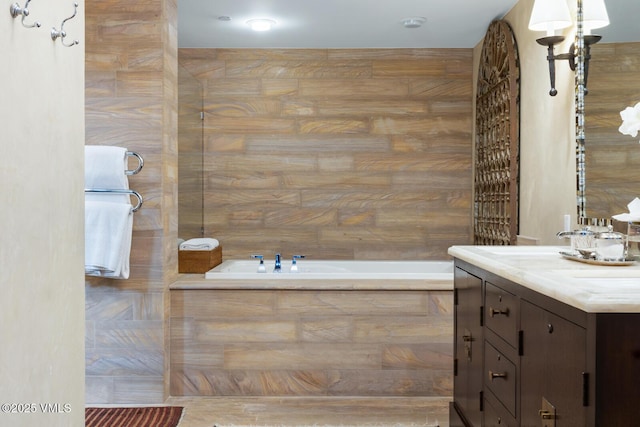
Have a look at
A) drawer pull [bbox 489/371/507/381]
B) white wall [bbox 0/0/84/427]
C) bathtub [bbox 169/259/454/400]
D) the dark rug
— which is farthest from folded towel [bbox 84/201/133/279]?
drawer pull [bbox 489/371/507/381]

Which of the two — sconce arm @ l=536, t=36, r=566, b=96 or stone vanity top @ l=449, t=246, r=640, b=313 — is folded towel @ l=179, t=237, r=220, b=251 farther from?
sconce arm @ l=536, t=36, r=566, b=96

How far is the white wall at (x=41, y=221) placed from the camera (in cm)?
133

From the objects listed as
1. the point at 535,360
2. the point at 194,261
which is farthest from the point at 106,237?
the point at 535,360

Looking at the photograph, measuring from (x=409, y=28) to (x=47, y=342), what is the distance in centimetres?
343

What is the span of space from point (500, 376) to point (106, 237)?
6.64ft

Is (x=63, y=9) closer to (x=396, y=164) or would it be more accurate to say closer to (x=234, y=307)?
(x=234, y=307)

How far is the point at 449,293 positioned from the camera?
327 cm

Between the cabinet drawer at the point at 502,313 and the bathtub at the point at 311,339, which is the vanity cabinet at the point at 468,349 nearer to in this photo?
the cabinet drawer at the point at 502,313

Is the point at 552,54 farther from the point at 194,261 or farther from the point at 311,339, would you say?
the point at 194,261

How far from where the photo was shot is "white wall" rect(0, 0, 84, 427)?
1.33 m

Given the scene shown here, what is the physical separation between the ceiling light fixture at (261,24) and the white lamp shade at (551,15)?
6.14 feet

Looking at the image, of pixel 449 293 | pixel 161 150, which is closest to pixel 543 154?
pixel 449 293

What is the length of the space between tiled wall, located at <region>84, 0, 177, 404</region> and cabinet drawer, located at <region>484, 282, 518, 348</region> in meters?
1.84

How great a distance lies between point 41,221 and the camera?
4.91ft
